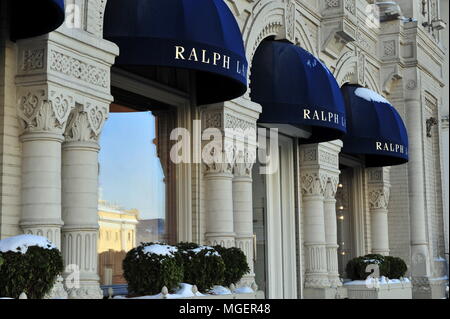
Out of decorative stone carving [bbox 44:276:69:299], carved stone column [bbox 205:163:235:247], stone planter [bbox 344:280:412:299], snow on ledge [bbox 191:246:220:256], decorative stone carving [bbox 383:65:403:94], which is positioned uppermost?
decorative stone carving [bbox 383:65:403:94]

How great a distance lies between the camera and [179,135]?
52.6ft

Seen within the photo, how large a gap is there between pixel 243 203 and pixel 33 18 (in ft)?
23.2

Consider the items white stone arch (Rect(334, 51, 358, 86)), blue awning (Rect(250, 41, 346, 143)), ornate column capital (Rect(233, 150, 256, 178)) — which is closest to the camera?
ornate column capital (Rect(233, 150, 256, 178))

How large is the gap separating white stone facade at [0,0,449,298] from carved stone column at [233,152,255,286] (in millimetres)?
26

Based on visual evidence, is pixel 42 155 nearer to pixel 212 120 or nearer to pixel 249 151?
pixel 212 120

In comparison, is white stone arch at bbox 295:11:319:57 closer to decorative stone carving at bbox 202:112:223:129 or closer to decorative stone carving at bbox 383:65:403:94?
decorative stone carving at bbox 202:112:223:129

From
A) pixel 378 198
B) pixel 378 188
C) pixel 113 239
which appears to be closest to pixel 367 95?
pixel 378 188

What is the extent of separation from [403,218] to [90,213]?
18.1m

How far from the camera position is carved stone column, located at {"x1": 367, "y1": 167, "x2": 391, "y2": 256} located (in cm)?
2567

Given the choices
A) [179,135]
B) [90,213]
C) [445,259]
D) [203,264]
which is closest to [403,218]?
[445,259]

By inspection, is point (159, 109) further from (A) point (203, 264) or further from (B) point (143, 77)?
(A) point (203, 264)

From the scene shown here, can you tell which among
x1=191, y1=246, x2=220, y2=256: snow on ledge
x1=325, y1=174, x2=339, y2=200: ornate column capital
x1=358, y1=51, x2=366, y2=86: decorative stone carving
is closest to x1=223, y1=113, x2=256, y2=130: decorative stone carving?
x1=191, y1=246, x2=220, y2=256: snow on ledge

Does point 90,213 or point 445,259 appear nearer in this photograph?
point 90,213
